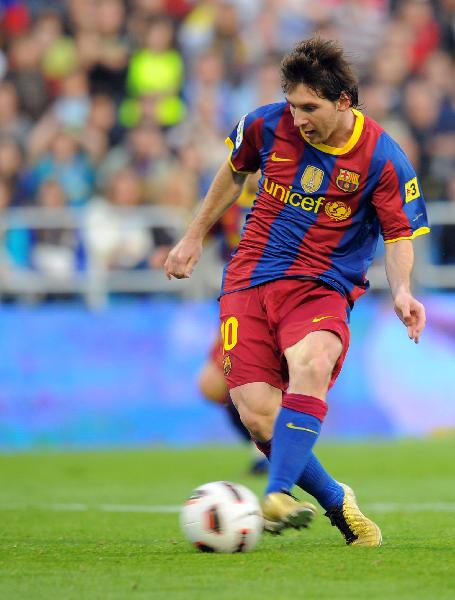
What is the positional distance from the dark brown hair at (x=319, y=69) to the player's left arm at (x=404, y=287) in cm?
76

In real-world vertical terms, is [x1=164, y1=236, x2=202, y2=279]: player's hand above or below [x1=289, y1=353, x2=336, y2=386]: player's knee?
above

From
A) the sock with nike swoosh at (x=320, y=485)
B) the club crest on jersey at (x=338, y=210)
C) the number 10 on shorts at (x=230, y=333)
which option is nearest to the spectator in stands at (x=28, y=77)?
the number 10 on shorts at (x=230, y=333)

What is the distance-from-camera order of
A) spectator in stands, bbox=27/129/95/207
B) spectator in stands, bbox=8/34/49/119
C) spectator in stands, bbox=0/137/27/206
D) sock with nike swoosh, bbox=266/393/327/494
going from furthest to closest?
spectator in stands, bbox=8/34/49/119 < spectator in stands, bbox=27/129/95/207 < spectator in stands, bbox=0/137/27/206 < sock with nike swoosh, bbox=266/393/327/494

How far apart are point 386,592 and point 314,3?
13310 mm

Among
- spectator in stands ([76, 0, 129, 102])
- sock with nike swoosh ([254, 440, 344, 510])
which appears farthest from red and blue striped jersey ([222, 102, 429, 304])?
spectator in stands ([76, 0, 129, 102])

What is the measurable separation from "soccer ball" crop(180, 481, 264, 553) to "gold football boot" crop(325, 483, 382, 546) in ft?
1.38

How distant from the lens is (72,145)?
1436cm

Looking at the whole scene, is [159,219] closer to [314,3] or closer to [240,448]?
[240,448]

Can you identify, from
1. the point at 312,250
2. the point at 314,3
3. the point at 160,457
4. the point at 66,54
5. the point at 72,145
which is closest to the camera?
the point at 312,250

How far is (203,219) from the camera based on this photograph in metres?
6.58

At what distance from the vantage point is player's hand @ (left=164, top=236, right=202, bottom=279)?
6496mm

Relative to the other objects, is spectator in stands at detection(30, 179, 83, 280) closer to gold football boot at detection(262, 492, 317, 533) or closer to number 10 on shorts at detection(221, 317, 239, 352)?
number 10 on shorts at detection(221, 317, 239, 352)

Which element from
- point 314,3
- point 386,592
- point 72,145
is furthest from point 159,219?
point 386,592

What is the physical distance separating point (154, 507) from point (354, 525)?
2617mm
